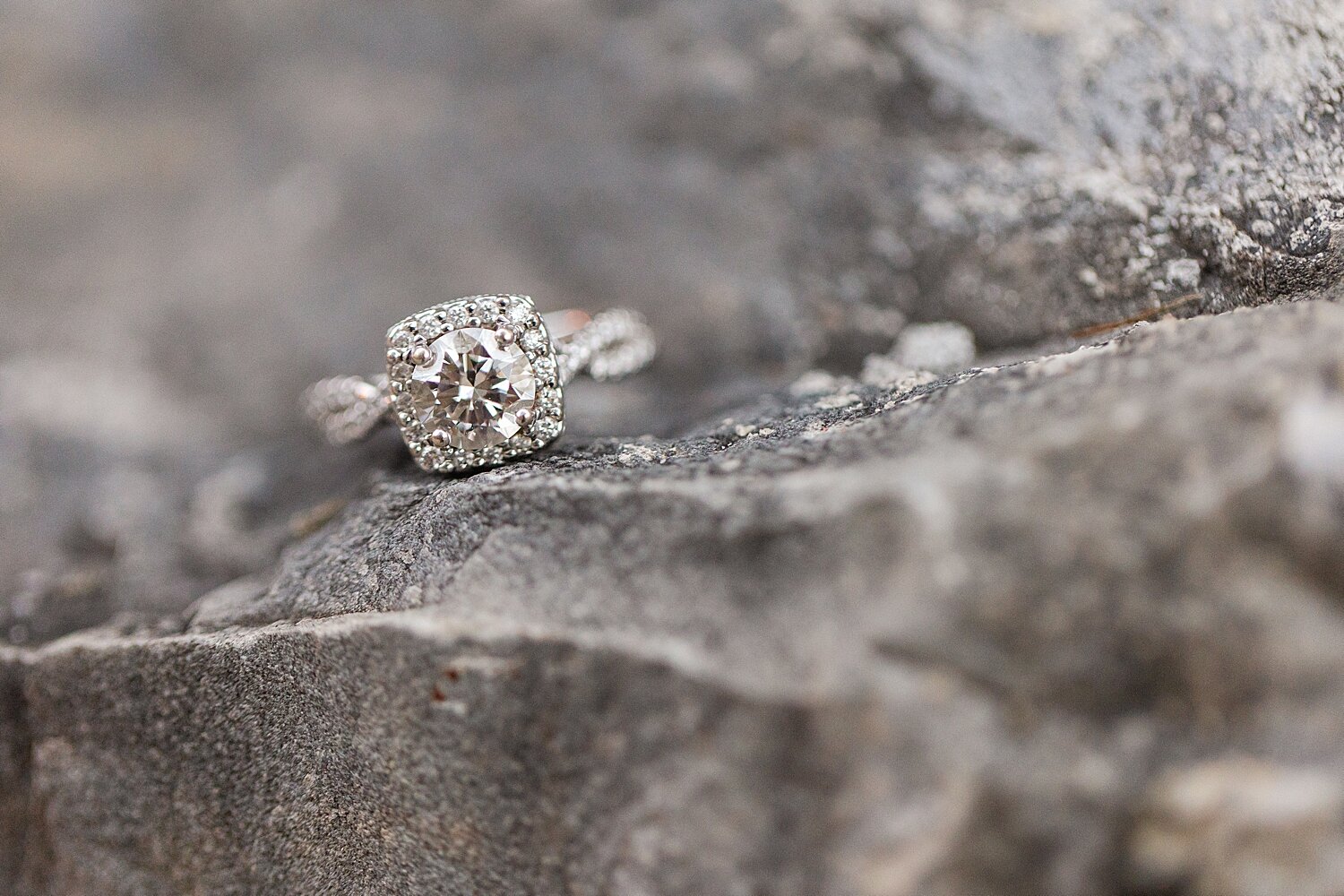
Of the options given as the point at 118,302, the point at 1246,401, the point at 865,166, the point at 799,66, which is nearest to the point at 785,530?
the point at 1246,401

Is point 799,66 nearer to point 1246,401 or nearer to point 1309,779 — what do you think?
point 1246,401

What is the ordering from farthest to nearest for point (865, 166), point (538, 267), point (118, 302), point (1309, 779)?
point (118, 302) < point (538, 267) < point (865, 166) < point (1309, 779)

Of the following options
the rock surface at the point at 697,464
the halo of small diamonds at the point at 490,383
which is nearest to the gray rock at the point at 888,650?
the rock surface at the point at 697,464

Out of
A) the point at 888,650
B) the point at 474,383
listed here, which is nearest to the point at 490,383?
the point at 474,383

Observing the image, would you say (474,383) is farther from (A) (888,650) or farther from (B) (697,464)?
(A) (888,650)

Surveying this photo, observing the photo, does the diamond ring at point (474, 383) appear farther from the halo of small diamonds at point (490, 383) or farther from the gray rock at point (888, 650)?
the gray rock at point (888, 650)

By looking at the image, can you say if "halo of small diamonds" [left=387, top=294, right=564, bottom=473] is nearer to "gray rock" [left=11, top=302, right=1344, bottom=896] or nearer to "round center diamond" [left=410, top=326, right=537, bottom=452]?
"round center diamond" [left=410, top=326, right=537, bottom=452]
